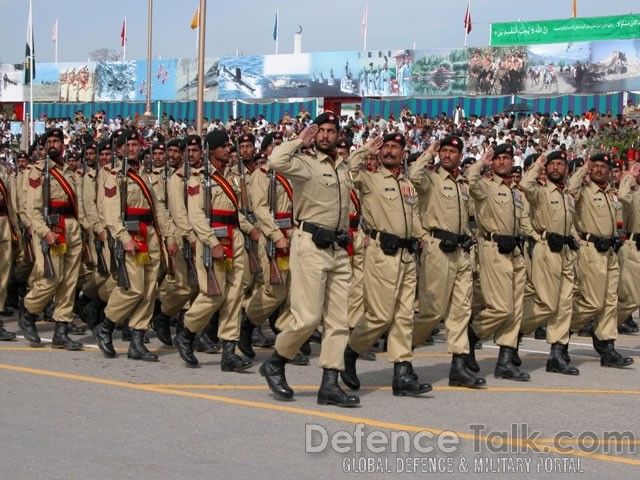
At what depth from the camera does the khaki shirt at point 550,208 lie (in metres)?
10.3

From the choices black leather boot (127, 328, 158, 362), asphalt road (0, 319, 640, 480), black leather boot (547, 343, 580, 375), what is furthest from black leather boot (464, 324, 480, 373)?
black leather boot (127, 328, 158, 362)

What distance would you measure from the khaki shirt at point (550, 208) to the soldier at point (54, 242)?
4343 millimetres

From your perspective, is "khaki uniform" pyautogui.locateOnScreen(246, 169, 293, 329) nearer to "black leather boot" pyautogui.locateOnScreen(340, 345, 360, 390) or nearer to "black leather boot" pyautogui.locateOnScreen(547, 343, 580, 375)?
"black leather boot" pyautogui.locateOnScreen(340, 345, 360, 390)

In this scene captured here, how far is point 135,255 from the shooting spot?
10375 mm

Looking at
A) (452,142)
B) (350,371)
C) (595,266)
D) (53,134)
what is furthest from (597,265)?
(53,134)

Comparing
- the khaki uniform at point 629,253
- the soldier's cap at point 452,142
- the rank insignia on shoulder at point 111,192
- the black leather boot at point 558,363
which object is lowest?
the black leather boot at point 558,363

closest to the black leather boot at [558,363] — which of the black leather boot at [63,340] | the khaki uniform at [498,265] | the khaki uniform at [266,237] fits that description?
the khaki uniform at [498,265]

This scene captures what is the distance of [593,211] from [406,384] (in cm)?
324

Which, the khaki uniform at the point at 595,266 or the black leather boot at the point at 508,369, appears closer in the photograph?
the black leather boot at the point at 508,369

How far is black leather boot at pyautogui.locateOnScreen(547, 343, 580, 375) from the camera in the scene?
33.5ft

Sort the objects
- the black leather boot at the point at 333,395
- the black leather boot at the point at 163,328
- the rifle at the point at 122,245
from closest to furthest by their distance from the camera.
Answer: the black leather boot at the point at 333,395 < the rifle at the point at 122,245 < the black leather boot at the point at 163,328

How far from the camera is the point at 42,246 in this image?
35.6 ft

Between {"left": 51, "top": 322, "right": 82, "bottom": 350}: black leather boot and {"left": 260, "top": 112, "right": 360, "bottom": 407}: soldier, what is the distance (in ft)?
10.00

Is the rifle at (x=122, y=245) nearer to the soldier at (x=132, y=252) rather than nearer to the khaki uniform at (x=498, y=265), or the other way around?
the soldier at (x=132, y=252)
